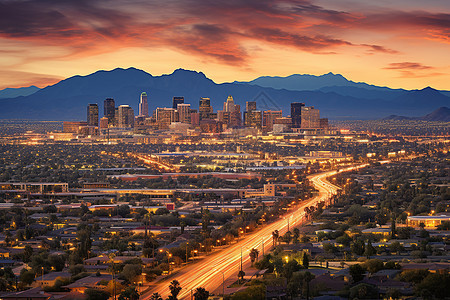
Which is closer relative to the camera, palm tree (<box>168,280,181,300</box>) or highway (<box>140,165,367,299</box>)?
palm tree (<box>168,280,181,300</box>)

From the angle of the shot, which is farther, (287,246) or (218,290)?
(287,246)

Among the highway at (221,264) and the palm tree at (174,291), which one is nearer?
the palm tree at (174,291)

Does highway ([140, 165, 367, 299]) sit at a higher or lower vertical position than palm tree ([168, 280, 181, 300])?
lower

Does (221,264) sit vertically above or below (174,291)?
below

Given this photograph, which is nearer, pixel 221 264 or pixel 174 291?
pixel 174 291

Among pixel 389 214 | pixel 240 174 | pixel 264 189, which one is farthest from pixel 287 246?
pixel 240 174

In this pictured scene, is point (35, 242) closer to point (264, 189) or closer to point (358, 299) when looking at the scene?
point (358, 299)

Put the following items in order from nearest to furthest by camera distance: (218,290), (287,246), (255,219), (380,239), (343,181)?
1. (218,290)
2. (287,246)
3. (380,239)
4. (255,219)
5. (343,181)

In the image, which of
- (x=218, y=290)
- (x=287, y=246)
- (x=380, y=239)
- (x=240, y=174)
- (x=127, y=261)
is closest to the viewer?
(x=218, y=290)

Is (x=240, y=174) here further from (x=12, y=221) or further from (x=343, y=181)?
(x=12, y=221)

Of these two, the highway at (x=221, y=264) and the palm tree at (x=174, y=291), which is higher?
the palm tree at (x=174, y=291)
